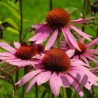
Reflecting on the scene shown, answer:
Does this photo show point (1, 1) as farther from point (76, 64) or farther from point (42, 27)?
point (76, 64)

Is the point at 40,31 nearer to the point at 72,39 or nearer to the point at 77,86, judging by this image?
the point at 72,39

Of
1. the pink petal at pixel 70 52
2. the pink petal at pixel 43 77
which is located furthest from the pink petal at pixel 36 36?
the pink petal at pixel 43 77

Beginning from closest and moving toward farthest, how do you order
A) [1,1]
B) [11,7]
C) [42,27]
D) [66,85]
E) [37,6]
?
[66,85] → [42,27] → [11,7] → [1,1] → [37,6]

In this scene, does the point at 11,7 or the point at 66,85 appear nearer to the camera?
the point at 66,85

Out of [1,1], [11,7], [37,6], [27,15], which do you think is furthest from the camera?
[37,6]

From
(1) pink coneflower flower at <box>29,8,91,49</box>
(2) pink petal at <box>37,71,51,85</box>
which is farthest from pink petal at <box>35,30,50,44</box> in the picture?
(2) pink petal at <box>37,71,51,85</box>

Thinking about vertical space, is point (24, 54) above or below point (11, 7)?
below

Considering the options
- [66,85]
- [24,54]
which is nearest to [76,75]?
[66,85]

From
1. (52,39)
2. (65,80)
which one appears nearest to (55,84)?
(65,80)

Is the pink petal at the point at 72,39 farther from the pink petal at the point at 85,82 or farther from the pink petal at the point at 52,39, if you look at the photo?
the pink petal at the point at 85,82
